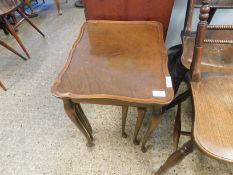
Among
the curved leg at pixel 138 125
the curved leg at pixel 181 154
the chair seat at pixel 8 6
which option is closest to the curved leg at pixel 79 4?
the chair seat at pixel 8 6

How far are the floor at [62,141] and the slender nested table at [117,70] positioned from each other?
30 centimetres

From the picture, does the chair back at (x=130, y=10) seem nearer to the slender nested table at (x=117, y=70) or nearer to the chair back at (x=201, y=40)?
the slender nested table at (x=117, y=70)

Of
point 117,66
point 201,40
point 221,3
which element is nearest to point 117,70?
point 117,66

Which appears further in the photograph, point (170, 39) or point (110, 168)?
point (170, 39)

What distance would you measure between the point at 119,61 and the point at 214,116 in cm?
41

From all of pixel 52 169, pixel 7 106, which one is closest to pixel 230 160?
pixel 52 169

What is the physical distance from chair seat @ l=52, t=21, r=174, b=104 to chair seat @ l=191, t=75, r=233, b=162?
0.45 ft

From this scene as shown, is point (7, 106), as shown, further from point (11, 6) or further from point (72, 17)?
point (72, 17)

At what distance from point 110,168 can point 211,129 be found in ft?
2.05

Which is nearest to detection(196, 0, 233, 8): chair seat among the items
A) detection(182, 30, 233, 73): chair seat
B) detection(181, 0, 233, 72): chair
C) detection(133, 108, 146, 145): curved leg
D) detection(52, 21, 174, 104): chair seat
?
detection(181, 0, 233, 72): chair

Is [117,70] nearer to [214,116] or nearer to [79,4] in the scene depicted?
[214,116]

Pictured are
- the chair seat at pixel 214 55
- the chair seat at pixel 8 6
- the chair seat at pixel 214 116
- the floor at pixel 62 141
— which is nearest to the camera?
the chair seat at pixel 214 116

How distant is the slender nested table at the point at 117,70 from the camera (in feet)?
2.16

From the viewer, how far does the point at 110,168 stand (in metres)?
1.03
